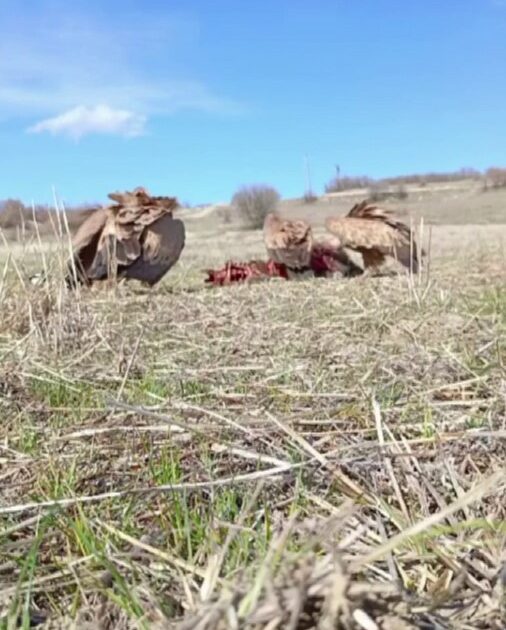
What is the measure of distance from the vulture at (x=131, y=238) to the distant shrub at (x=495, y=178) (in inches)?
931

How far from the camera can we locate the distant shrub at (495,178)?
2820 cm

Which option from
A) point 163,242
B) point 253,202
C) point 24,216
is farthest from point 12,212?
point 253,202

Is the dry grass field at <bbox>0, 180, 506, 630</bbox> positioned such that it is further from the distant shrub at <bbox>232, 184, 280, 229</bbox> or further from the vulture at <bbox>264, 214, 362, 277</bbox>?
the distant shrub at <bbox>232, 184, 280, 229</bbox>

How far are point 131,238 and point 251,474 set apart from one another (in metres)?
4.67

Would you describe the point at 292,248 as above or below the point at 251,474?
above

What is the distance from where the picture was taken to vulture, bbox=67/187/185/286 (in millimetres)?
5938

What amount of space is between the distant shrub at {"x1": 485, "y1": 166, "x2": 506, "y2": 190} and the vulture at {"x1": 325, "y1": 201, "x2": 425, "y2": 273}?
72.7ft

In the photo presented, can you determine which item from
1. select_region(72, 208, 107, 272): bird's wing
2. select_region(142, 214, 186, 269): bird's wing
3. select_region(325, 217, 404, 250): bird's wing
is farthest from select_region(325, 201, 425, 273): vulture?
select_region(72, 208, 107, 272): bird's wing

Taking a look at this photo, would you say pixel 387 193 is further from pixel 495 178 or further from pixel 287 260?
pixel 287 260

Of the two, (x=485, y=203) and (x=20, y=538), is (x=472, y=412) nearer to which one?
(x=20, y=538)

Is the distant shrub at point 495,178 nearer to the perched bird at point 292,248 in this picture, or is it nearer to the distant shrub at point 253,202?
the distant shrub at point 253,202

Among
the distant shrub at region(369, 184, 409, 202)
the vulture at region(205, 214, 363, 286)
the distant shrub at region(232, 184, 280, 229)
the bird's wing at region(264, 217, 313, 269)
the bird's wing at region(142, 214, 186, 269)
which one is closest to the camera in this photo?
the bird's wing at region(142, 214, 186, 269)

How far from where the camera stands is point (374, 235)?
6805 millimetres

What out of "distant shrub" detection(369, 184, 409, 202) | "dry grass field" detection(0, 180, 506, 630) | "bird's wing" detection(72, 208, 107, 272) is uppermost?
"distant shrub" detection(369, 184, 409, 202)
